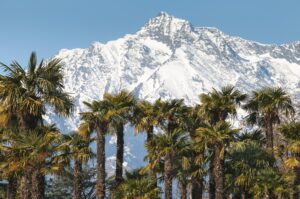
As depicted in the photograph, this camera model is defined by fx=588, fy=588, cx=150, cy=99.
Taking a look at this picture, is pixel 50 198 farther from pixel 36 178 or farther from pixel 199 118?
pixel 36 178

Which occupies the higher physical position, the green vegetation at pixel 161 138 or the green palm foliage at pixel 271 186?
the green vegetation at pixel 161 138

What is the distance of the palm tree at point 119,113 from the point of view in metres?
Answer: 48.6

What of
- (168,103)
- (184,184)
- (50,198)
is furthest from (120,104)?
(50,198)

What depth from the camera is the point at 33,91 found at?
35000 millimetres

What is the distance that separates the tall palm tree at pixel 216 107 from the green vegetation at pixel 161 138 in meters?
0.09

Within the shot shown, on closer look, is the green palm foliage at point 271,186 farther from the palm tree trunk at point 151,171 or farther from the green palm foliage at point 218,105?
Result: the palm tree trunk at point 151,171

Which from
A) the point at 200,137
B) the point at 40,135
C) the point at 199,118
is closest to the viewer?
the point at 40,135

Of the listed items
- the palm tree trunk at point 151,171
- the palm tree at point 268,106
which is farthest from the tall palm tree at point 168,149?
the palm tree at point 268,106

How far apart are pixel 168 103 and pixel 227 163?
24.3 ft

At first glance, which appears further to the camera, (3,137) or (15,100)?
(3,137)

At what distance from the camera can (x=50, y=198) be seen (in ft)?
226

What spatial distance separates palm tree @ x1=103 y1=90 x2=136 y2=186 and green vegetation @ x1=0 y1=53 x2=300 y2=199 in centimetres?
9

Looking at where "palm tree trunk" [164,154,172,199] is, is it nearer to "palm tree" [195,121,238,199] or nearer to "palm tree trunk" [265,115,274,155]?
"palm tree" [195,121,238,199]

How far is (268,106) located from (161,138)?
1258 centimetres
